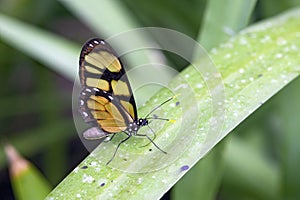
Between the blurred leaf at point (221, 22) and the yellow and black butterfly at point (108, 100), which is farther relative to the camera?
the blurred leaf at point (221, 22)

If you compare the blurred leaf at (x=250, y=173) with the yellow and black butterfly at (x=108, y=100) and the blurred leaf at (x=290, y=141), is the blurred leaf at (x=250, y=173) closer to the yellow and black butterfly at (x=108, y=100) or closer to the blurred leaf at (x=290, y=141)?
the blurred leaf at (x=290, y=141)

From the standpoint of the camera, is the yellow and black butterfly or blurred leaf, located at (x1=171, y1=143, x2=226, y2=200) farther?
blurred leaf, located at (x1=171, y1=143, x2=226, y2=200)

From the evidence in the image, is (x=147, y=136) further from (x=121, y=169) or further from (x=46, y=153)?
(x=46, y=153)

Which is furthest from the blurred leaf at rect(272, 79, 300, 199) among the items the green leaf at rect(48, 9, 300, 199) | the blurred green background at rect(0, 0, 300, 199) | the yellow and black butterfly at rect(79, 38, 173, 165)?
the yellow and black butterfly at rect(79, 38, 173, 165)

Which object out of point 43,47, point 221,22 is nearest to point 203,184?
point 221,22

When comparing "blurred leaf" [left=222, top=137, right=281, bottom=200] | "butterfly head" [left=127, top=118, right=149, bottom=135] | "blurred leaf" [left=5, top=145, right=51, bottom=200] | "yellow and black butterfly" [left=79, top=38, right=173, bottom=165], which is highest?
"yellow and black butterfly" [left=79, top=38, right=173, bottom=165]

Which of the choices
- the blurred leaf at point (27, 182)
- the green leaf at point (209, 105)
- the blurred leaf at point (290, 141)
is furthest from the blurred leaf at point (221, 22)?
the blurred leaf at point (27, 182)

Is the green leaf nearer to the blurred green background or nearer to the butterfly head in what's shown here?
the butterfly head
